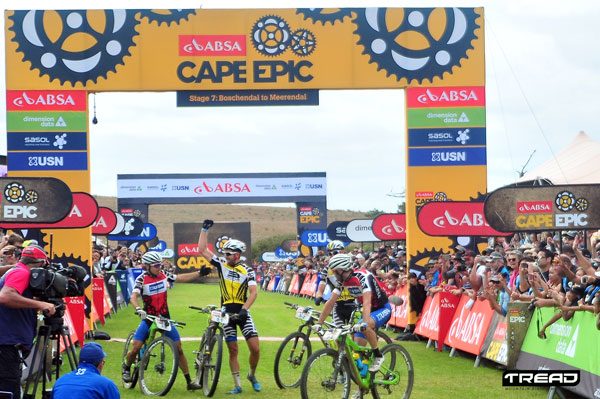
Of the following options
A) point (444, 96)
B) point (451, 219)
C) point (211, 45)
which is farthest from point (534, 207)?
point (211, 45)

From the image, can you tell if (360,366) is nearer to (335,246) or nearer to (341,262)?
(341,262)

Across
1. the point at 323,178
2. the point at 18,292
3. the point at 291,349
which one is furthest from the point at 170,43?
the point at 323,178

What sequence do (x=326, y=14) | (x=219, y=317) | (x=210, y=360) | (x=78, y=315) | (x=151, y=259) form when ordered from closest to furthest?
(x=219, y=317) → (x=210, y=360) → (x=151, y=259) → (x=78, y=315) → (x=326, y=14)

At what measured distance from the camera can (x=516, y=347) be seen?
1323 centimetres

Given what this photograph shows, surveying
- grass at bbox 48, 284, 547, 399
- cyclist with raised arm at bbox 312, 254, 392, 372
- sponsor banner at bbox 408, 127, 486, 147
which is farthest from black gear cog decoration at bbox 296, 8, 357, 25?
cyclist with raised arm at bbox 312, 254, 392, 372

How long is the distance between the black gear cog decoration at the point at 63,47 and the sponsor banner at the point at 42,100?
0.33m

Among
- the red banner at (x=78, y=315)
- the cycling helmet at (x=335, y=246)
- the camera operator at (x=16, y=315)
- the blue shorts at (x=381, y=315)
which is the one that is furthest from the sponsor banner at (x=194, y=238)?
the camera operator at (x=16, y=315)

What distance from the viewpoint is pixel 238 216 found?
16775 centimetres

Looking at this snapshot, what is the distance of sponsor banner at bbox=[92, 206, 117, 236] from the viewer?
77.2 ft

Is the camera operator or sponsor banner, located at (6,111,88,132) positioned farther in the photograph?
sponsor banner, located at (6,111,88,132)

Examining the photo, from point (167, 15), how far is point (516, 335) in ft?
40.3

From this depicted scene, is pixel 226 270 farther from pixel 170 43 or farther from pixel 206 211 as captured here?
pixel 206 211

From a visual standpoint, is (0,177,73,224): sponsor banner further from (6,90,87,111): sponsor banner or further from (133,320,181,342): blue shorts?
(6,90,87,111): sponsor banner

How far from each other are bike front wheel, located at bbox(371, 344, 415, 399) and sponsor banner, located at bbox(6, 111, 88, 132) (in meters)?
12.5
